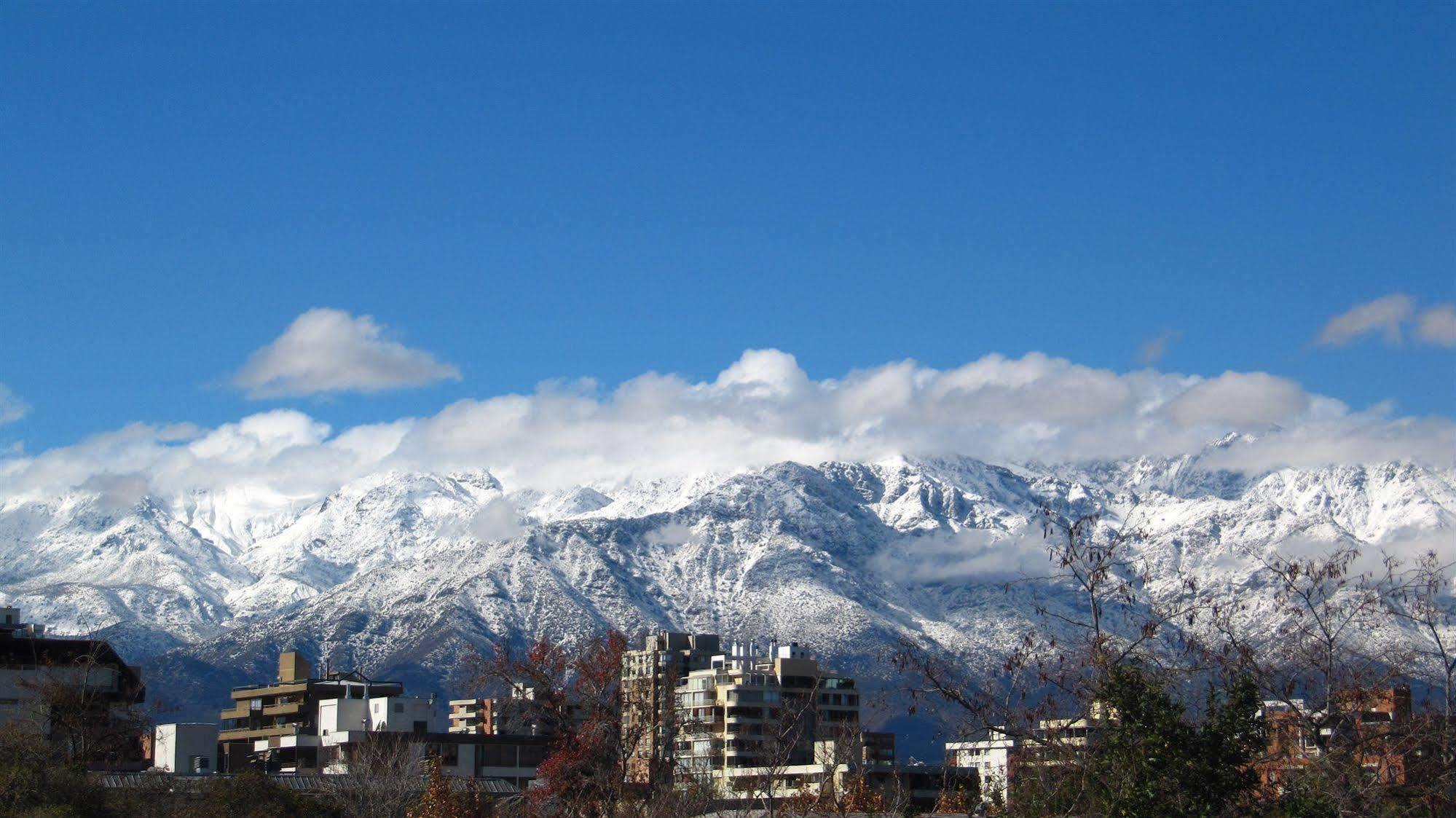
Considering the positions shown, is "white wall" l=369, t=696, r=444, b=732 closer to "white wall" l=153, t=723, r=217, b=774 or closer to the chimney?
"white wall" l=153, t=723, r=217, b=774

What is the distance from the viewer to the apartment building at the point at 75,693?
9381 centimetres

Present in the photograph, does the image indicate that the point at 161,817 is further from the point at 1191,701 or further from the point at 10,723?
the point at 1191,701

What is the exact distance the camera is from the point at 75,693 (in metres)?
97.4

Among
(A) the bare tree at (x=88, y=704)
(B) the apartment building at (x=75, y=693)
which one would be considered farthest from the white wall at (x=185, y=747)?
(A) the bare tree at (x=88, y=704)

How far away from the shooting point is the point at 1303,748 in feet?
143

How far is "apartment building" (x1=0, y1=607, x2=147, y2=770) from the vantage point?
93.8m

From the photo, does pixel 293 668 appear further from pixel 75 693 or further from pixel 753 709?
pixel 75 693

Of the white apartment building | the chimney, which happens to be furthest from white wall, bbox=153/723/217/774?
the white apartment building

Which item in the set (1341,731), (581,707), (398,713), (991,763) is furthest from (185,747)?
(1341,731)

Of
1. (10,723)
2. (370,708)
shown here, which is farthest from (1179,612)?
(370,708)

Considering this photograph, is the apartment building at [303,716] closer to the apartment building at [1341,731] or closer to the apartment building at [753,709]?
the apartment building at [753,709]

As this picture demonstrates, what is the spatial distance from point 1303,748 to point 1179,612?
5.67 metres

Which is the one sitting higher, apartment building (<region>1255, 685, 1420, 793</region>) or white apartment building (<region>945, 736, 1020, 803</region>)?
apartment building (<region>1255, 685, 1420, 793</region>)

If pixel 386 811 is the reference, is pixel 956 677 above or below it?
above
